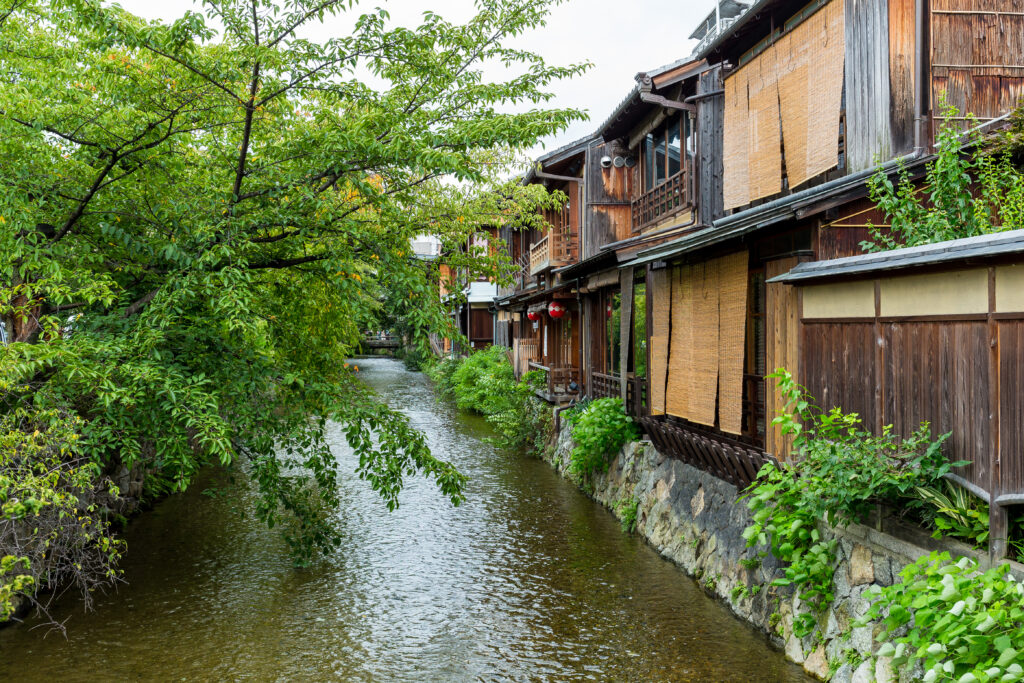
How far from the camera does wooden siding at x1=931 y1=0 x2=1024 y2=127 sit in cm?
869

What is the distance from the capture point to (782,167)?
10789 mm

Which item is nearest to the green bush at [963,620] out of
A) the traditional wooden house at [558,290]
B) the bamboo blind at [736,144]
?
the bamboo blind at [736,144]

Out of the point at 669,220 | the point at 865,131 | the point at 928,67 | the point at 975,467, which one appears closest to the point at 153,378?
the point at 975,467

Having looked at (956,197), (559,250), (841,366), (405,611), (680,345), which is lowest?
(405,611)

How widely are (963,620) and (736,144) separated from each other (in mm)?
9088

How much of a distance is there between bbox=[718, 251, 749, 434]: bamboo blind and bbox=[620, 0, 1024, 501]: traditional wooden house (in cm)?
2

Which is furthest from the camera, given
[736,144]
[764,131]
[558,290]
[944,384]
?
[558,290]

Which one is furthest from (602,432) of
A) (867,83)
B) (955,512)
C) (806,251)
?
(955,512)

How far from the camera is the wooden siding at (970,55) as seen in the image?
869 centimetres

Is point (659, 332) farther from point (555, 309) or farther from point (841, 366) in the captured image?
point (555, 309)

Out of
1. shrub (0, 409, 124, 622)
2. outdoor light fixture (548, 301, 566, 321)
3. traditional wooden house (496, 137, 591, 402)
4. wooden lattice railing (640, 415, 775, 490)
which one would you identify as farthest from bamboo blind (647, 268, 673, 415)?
outdoor light fixture (548, 301, 566, 321)

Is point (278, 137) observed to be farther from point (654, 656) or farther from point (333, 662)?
point (654, 656)

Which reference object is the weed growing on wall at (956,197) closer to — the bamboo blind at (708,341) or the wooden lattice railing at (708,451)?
the bamboo blind at (708,341)

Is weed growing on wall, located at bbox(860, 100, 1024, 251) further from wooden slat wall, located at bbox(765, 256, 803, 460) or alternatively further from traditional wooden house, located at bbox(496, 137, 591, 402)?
traditional wooden house, located at bbox(496, 137, 591, 402)
